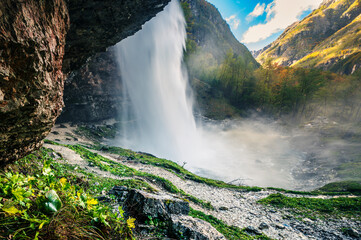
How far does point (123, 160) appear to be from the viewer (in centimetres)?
1789

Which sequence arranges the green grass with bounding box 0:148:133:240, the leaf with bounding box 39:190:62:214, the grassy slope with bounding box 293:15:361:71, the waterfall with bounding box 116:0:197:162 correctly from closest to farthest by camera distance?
the green grass with bounding box 0:148:133:240 < the leaf with bounding box 39:190:62:214 < the waterfall with bounding box 116:0:197:162 < the grassy slope with bounding box 293:15:361:71

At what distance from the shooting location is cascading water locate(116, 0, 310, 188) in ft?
96.2

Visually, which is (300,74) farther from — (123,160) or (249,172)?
(123,160)

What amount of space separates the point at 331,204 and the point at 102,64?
135 ft

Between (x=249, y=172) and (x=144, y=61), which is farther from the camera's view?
(x=144, y=61)

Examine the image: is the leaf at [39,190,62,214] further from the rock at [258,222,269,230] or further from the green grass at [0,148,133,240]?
the rock at [258,222,269,230]

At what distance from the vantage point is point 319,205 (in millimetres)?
13062

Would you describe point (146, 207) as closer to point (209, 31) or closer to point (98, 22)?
point (98, 22)

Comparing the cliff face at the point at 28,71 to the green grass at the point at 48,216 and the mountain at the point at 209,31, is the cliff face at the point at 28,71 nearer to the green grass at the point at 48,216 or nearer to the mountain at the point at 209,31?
the green grass at the point at 48,216

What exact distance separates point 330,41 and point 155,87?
205 metres

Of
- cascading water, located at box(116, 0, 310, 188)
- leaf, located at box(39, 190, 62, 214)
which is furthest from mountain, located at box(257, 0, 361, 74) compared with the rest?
leaf, located at box(39, 190, 62, 214)

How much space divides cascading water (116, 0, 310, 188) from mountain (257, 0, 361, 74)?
380 feet

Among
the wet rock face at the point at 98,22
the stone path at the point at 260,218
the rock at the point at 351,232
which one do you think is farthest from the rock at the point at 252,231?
the wet rock face at the point at 98,22

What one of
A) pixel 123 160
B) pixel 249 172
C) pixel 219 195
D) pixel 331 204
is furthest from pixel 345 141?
pixel 123 160
